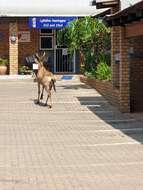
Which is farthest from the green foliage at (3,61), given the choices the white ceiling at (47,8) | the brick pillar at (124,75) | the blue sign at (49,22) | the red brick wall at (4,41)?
the brick pillar at (124,75)

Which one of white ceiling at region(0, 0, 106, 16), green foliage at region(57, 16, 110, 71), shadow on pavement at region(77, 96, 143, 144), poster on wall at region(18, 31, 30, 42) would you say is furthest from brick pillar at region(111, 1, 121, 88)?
poster on wall at region(18, 31, 30, 42)

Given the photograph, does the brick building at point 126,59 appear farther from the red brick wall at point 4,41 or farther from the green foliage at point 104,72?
the red brick wall at point 4,41

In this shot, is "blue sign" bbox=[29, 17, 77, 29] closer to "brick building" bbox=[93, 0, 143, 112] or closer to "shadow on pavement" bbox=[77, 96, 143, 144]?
"shadow on pavement" bbox=[77, 96, 143, 144]

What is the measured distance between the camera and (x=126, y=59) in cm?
1892

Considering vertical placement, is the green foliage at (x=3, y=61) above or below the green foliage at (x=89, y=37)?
below

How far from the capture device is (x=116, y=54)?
66.3ft

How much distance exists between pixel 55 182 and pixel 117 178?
93 centimetres

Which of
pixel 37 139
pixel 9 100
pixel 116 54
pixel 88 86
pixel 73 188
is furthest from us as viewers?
pixel 88 86

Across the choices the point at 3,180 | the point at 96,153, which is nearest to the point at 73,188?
the point at 3,180

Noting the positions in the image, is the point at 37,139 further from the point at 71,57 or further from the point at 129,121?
the point at 71,57

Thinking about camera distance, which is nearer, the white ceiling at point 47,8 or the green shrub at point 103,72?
the green shrub at point 103,72

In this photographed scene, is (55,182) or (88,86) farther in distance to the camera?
(88,86)

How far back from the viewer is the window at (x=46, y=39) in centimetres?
3691

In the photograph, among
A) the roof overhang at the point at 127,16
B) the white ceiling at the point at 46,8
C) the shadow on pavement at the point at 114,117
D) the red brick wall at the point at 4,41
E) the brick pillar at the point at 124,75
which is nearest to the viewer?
the roof overhang at the point at 127,16
